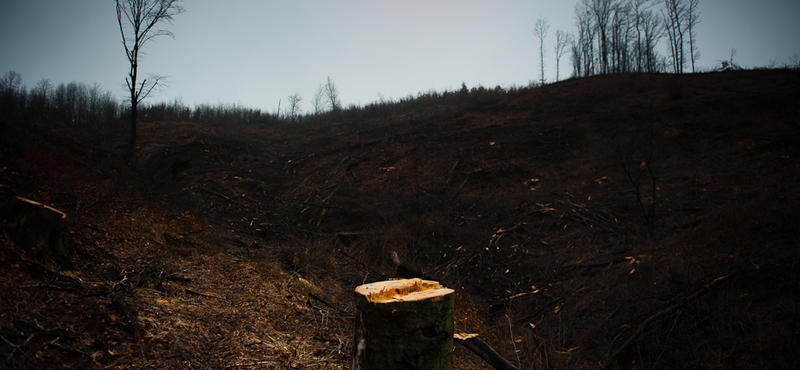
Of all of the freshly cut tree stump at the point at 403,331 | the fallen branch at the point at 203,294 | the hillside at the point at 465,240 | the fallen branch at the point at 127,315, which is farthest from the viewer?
the fallen branch at the point at 203,294

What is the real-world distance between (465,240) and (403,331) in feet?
24.0

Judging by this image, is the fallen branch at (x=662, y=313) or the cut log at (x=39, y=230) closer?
the cut log at (x=39, y=230)

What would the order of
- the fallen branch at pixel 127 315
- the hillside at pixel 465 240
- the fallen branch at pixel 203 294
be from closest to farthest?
1. the fallen branch at pixel 127 315
2. the hillside at pixel 465 240
3. the fallen branch at pixel 203 294

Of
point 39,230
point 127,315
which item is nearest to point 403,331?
point 127,315

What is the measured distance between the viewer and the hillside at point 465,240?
325 cm

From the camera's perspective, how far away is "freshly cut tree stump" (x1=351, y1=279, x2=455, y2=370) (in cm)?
175

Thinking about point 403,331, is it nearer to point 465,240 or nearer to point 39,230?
point 39,230

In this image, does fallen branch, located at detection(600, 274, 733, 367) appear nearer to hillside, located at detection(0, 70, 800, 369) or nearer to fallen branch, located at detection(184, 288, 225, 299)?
hillside, located at detection(0, 70, 800, 369)

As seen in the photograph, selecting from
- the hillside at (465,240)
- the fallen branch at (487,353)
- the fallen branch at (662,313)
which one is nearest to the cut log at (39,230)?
the hillside at (465,240)

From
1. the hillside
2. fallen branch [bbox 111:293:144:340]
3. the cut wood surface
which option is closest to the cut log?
the hillside

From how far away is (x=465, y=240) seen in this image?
347 inches

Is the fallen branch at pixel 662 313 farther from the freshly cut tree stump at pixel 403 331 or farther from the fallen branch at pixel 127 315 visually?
the fallen branch at pixel 127 315

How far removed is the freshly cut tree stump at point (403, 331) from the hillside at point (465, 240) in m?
1.72

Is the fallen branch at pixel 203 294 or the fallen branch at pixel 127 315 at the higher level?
the fallen branch at pixel 127 315
